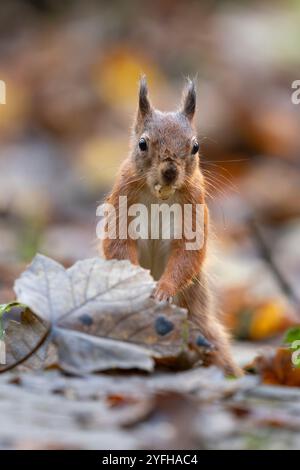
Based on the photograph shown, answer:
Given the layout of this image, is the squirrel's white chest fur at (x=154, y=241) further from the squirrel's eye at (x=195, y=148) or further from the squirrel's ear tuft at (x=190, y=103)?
the squirrel's ear tuft at (x=190, y=103)

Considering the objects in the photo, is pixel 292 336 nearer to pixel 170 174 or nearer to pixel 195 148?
pixel 170 174

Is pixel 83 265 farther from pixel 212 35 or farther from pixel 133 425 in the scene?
pixel 212 35

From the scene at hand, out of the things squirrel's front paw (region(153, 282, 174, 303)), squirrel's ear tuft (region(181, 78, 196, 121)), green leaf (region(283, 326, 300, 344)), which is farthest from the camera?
squirrel's ear tuft (region(181, 78, 196, 121))

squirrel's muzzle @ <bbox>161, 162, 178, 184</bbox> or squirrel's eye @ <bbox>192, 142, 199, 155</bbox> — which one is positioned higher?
squirrel's eye @ <bbox>192, 142, 199, 155</bbox>

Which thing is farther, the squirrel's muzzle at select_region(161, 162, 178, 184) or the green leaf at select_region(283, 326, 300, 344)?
the squirrel's muzzle at select_region(161, 162, 178, 184)

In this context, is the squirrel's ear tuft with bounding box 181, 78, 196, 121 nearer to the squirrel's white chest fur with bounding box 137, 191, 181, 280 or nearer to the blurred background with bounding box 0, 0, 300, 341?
the squirrel's white chest fur with bounding box 137, 191, 181, 280

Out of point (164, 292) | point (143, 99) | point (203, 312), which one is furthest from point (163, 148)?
point (203, 312)

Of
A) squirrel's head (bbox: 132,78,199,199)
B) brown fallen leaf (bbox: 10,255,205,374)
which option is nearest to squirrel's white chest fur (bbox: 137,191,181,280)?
squirrel's head (bbox: 132,78,199,199)

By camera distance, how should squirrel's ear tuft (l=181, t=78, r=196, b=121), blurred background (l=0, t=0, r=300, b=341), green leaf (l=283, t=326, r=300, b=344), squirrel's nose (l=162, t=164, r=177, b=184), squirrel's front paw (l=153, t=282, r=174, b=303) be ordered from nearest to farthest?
green leaf (l=283, t=326, r=300, b=344)
squirrel's front paw (l=153, t=282, r=174, b=303)
squirrel's nose (l=162, t=164, r=177, b=184)
squirrel's ear tuft (l=181, t=78, r=196, b=121)
blurred background (l=0, t=0, r=300, b=341)
